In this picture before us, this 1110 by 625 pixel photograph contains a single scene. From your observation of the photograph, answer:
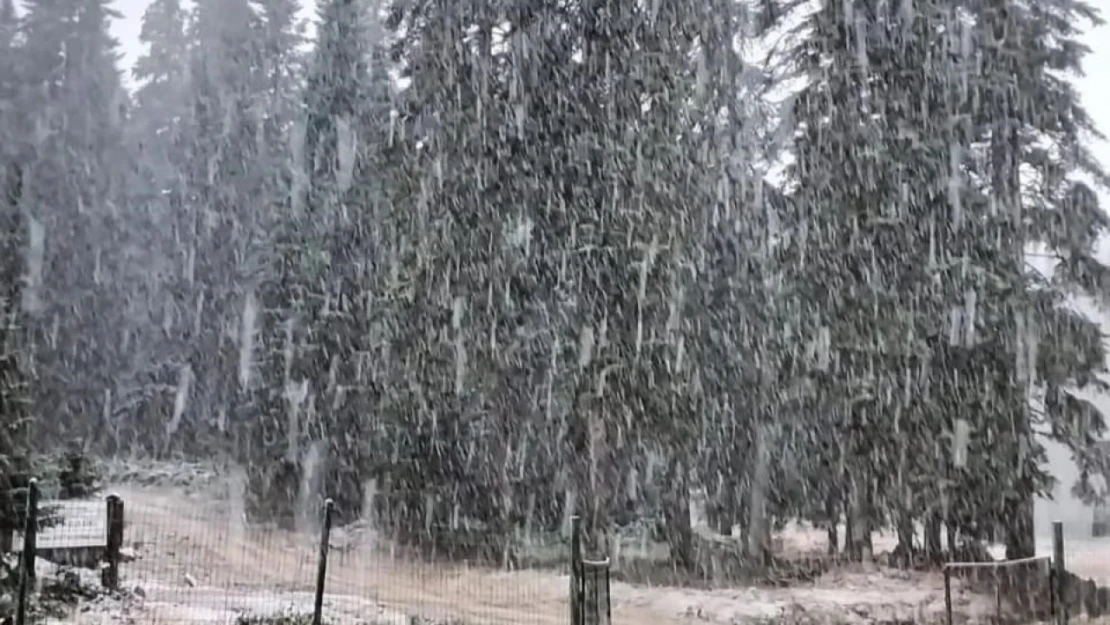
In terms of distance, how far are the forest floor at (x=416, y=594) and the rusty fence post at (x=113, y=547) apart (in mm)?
229

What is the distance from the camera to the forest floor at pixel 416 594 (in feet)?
38.4

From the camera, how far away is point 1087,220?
16.1m

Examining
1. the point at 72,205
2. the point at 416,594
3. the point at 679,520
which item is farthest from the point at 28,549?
the point at 72,205

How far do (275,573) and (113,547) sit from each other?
13.1ft

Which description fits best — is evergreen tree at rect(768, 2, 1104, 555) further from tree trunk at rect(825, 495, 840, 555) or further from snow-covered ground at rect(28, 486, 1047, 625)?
snow-covered ground at rect(28, 486, 1047, 625)

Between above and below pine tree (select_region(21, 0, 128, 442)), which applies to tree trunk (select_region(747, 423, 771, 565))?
below

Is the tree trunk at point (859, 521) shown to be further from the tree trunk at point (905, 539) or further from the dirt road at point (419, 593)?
the dirt road at point (419, 593)

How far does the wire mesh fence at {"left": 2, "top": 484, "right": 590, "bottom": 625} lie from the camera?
11.6 meters

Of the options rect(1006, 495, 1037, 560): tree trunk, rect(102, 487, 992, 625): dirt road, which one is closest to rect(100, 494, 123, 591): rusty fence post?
rect(102, 487, 992, 625): dirt road

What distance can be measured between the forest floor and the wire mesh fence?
0.03 meters

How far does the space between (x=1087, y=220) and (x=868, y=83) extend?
13.0ft

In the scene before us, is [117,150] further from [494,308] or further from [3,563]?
[3,563]

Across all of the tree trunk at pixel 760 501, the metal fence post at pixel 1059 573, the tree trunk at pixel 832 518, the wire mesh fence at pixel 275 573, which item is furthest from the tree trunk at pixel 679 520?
the metal fence post at pixel 1059 573

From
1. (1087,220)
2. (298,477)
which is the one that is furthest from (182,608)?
(1087,220)
